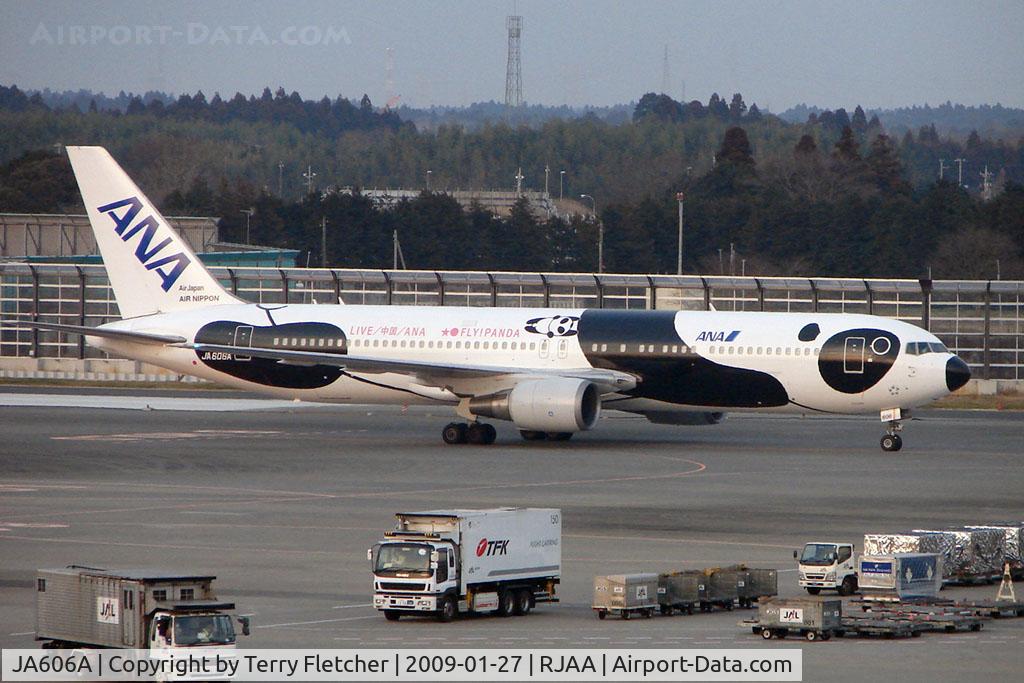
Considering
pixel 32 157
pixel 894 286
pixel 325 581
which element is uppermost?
pixel 32 157

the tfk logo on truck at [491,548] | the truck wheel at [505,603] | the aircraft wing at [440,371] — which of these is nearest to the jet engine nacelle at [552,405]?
the aircraft wing at [440,371]

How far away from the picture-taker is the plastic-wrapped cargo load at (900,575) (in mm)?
24609

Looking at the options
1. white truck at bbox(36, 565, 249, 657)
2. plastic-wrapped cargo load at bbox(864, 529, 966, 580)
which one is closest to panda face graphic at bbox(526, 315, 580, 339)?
plastic-wrapped cargo load at bbox(864, 529, 966, 580)

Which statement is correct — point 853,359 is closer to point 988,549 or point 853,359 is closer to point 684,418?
point 684,418

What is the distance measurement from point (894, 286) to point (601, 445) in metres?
28.8

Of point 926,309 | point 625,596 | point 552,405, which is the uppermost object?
point 926,309

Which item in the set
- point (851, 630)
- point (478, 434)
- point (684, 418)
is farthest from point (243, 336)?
point (851, 630)

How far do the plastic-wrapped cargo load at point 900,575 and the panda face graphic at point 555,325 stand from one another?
26125 millimetres

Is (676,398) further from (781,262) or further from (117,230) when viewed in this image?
(781,262)

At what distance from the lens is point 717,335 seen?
49.3 meters

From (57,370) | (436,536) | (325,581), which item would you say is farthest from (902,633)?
(57,370)

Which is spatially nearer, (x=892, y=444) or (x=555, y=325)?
(x=892, y=444)

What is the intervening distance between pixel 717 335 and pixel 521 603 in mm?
26708

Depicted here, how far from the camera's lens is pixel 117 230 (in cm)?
5584
